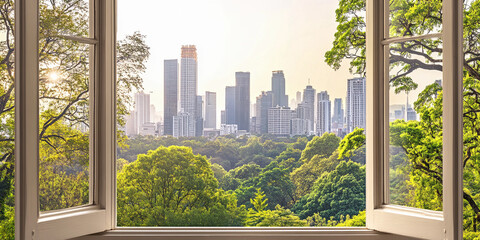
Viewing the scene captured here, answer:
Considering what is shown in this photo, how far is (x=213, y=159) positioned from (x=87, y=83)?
1261mm

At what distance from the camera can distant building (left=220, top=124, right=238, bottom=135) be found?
119 inches

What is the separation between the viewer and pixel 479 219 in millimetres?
1994

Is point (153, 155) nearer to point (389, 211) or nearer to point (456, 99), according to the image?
point (389, 211)

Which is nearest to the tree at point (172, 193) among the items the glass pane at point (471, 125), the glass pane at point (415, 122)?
the glass pane at point (415, 122)

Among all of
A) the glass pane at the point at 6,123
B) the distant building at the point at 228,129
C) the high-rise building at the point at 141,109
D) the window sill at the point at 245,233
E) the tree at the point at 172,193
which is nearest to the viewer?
the window sill at the point at 245,233

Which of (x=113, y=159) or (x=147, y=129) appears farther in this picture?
(x=147, y=129)

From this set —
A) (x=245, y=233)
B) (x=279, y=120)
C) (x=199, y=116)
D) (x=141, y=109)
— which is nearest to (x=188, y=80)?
(x=199, y=116)

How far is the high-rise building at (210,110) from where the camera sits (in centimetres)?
300

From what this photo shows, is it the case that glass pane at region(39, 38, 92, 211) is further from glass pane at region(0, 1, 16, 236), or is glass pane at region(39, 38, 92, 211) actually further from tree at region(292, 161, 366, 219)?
tree at region(292, 161, 366, 219)

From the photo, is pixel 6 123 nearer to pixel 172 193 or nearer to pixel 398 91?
pixel 172 193

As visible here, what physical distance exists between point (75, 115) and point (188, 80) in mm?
1137

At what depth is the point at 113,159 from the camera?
2.00 m

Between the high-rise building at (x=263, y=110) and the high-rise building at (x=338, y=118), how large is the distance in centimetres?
48

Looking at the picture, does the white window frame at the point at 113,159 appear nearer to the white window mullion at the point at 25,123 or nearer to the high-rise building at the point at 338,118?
the white window mullion at the point at 25,123
